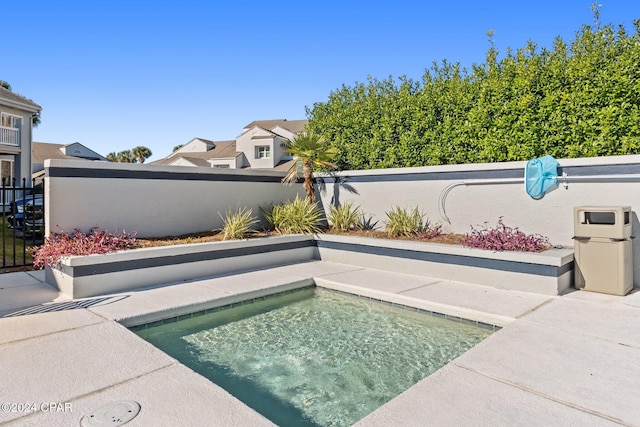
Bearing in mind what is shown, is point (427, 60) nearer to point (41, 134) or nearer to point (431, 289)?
point (431, 289)

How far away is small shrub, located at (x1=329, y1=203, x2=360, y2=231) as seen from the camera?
961cm

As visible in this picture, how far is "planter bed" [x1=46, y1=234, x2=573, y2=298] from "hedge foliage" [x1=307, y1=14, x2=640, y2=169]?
85.1 inches

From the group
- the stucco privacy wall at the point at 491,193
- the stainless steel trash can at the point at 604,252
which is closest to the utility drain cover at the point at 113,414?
the stainless steel trash can at the point at 604,252

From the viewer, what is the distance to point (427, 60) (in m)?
8.85

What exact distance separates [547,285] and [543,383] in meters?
3.18

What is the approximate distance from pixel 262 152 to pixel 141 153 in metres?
30.2

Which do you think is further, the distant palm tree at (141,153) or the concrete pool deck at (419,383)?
the distant palm tree at (141,153)

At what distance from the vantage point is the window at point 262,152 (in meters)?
37.3

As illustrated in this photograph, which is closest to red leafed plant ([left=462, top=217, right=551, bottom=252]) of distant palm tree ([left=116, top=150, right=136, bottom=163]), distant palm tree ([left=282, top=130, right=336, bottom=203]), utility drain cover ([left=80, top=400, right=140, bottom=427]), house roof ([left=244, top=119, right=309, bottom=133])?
distant palm tree ([left=282, top=130, right=336, bottom=203])

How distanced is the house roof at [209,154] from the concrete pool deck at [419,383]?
109 feet

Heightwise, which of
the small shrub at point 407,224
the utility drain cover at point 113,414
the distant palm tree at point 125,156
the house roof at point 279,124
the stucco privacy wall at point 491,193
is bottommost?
the utility drain cover at point 113,414

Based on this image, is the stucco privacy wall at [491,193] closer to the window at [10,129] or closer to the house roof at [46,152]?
the window at [10,129]

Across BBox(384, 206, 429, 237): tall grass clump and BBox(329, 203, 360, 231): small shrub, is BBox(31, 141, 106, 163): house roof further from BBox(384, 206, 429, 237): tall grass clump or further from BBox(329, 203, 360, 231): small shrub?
BBox(384, 206, 429, 237): tall grass clump

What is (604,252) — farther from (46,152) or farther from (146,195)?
(46,152)
